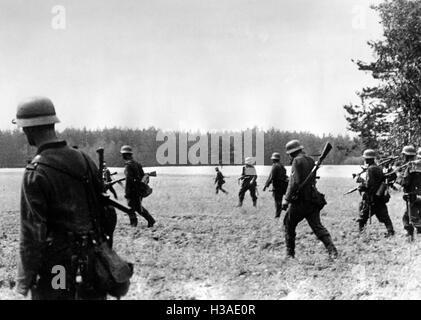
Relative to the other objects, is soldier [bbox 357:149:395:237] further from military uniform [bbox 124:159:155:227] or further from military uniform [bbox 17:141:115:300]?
military uniform [bbox 17:141:115:300]

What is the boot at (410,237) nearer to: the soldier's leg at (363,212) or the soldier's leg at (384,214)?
the soldier's leg at (384,214)

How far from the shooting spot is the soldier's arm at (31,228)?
4246mm

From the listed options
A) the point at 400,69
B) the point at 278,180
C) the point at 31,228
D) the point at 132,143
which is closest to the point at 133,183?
the point at 278,180

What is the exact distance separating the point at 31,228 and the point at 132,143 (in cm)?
7986

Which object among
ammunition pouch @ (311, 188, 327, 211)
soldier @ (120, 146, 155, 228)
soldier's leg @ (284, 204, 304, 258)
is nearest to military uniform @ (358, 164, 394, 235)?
ammunition pouch @ (311, 188, 327, 211)

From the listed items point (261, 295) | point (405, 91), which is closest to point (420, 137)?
point (405, 91)

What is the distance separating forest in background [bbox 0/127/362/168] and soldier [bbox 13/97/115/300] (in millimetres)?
55563

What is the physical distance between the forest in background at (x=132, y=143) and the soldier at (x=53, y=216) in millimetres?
55563

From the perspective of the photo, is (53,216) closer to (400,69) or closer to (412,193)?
(412,193)

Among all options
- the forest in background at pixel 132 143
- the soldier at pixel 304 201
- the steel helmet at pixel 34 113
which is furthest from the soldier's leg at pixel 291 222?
the forest in background at pixel 132 143

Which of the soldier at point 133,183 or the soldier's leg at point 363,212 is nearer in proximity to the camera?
the soldier's leg at point 363,212

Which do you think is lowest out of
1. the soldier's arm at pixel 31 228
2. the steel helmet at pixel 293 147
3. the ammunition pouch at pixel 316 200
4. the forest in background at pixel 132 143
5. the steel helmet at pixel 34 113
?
the forest in background at pixel 132 143
